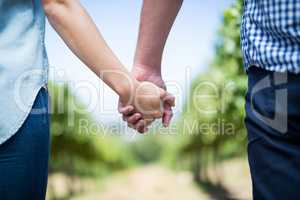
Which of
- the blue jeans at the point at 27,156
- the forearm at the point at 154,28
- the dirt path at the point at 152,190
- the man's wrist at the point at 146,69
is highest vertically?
the forearm at the point at 154,28

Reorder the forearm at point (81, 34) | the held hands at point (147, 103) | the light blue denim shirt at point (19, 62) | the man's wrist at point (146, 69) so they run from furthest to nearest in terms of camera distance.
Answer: the man's wrist at point (146, 69) < the held hands at point (147, 103) < the forearm at point (81, 34) < the light blue denim shirt at point (19, 62)

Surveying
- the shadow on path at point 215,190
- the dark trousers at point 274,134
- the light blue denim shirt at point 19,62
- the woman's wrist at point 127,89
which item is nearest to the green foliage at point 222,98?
the shadow on path at point 215,190

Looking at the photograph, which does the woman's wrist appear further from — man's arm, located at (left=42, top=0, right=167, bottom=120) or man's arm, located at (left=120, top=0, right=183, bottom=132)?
man's arm, located at (left=120, top=0, right=183, bottom=132)

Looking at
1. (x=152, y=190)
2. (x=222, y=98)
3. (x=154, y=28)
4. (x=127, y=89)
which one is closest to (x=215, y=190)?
(x=152, y=190)

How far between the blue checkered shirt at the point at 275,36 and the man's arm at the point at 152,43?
2.56ft

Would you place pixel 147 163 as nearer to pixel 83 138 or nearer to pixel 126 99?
pixel 83 138

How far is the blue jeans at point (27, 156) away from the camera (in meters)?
1.67

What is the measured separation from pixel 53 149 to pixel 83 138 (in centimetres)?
436

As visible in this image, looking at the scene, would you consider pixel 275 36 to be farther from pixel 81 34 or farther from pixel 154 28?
pixel 154 28

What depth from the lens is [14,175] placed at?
1.68 meters

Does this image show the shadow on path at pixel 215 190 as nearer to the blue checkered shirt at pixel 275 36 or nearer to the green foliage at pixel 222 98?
the green foliage at pixel 222 98

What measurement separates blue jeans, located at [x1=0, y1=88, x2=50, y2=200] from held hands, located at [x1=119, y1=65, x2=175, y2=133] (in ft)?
1.81

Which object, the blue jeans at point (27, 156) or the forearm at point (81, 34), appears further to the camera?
the forearm at point (81, 34)

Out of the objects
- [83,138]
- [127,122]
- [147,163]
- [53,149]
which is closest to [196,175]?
[83,138]
